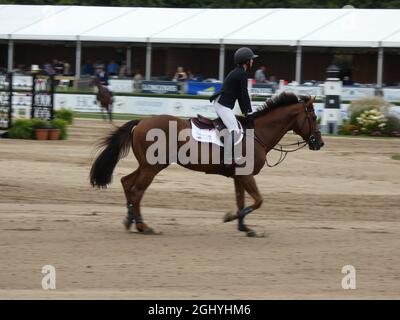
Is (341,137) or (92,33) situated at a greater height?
(92,33)

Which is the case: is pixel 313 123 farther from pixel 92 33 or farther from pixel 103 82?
pixel 92 33

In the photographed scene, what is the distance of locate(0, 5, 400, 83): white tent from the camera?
40.8m

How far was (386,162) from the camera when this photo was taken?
23.0m

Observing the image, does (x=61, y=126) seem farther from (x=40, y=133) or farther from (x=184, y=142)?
(x=184, y=142)

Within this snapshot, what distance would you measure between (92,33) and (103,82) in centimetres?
1027

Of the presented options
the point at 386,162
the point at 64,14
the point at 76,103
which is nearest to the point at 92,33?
the point at 64,14

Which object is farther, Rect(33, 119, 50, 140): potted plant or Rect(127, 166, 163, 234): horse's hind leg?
Rect(33, 119, 50, 140): potted plant

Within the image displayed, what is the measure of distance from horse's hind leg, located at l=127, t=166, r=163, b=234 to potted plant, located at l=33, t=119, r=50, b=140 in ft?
45.8

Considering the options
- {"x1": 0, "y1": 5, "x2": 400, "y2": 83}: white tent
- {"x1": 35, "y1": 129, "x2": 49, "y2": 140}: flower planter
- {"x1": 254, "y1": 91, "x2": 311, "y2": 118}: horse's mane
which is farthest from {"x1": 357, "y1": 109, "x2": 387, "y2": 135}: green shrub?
{"x1": 254, "y1": 91, "x2": 311, "y2": 118}: horse's mane

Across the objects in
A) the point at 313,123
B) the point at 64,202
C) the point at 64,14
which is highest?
the point at 64,14

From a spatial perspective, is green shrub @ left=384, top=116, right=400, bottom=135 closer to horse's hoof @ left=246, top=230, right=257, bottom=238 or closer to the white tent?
the white tent

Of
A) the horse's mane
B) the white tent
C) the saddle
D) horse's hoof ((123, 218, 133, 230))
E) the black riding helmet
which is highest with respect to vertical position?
the white tent

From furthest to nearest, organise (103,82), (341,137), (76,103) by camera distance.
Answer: (76,103), (103,82), (341,137)

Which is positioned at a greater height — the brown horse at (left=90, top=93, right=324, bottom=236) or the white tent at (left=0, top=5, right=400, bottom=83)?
the white tent at (left=0, top=5, right=400, bottom=83)
